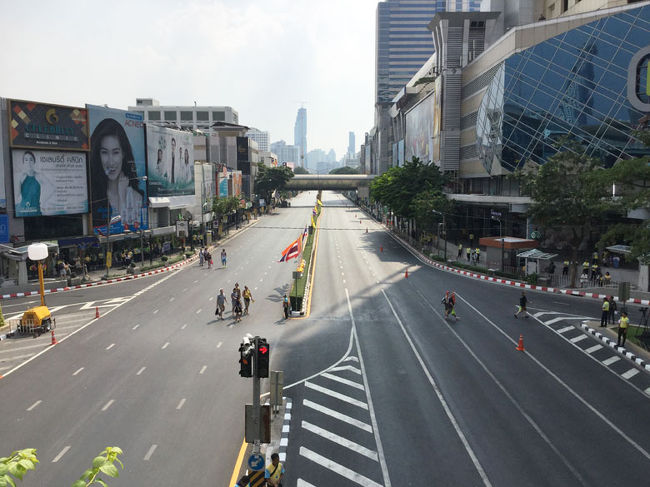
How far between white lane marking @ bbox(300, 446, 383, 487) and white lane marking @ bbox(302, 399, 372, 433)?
228 cm

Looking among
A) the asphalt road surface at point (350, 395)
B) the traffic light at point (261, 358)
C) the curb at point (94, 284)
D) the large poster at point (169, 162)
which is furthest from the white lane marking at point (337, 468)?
the large poster at point (169, 162)

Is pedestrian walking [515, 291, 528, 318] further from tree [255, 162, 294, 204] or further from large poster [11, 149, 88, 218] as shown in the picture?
tree [255, 162, 294, 204]

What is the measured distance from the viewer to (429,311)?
34.6 metres

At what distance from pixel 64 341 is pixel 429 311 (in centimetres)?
2129

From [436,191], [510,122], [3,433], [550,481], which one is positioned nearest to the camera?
[550,481]

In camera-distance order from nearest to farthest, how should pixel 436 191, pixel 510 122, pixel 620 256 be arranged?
pixel 620 256 < pixel 510 122 < pixel 436 191

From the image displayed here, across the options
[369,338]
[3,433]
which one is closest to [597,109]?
[369,338]

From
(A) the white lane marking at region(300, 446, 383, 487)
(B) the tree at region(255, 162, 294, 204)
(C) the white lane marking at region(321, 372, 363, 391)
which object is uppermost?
(B) the tree at region(255, 162, 294, 204)

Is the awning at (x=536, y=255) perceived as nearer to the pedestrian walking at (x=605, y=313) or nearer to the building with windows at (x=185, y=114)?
the pedestrian walking at (x=605, y=313)

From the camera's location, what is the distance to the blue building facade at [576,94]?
170 feet

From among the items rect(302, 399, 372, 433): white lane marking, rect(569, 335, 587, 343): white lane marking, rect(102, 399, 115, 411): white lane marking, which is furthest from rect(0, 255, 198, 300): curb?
rect(569, 335, 587, 343): white lane marking

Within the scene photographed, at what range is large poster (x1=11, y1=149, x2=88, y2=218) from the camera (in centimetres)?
4538

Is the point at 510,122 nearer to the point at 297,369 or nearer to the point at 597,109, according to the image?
the point at 597,109

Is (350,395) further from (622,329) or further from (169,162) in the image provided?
(169,162)
